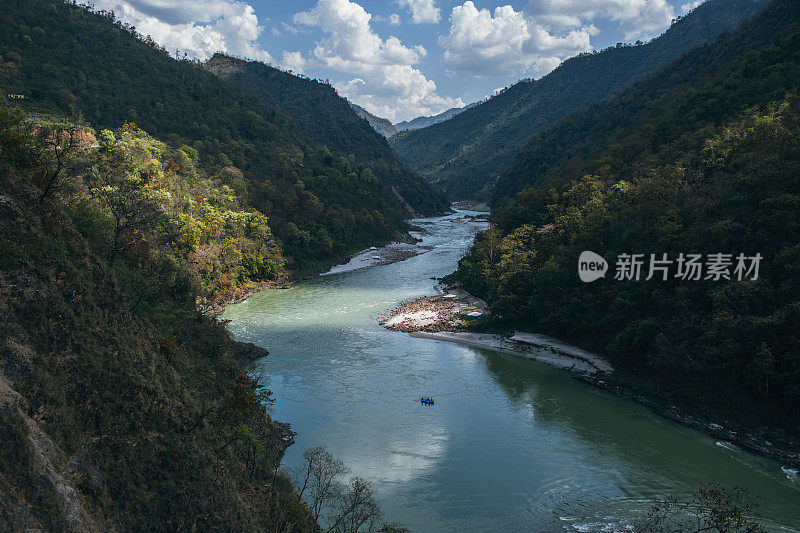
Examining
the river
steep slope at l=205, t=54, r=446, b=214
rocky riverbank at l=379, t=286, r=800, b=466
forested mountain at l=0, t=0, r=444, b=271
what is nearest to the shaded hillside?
the river

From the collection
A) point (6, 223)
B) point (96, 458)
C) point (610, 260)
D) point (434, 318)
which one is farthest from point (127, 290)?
point (610, 260)

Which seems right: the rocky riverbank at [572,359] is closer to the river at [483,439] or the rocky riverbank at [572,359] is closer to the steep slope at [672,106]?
the river at [483,439]

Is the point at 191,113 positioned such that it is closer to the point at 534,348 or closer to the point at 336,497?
the point at 534,348

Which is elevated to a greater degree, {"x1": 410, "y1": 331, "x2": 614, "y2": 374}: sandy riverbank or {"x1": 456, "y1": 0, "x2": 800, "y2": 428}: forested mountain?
{"x1": 456, "y1": 0, "x2": 800, "y2": 428}: forested mountain

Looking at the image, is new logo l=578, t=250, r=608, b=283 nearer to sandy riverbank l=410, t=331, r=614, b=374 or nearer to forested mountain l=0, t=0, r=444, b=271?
sandy riverbank l=410, t=331, r=614, b=374

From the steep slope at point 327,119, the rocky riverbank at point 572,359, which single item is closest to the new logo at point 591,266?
the rocky riverbank at point 572,359

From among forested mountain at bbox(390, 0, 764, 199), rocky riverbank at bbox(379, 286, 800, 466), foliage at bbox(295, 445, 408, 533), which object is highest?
forested mountain at bbox(390, 0, 764, 199)

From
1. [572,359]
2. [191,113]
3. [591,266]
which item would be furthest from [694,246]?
[191,113]
